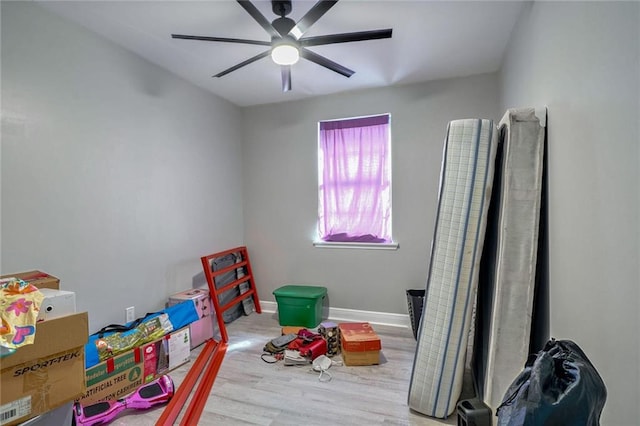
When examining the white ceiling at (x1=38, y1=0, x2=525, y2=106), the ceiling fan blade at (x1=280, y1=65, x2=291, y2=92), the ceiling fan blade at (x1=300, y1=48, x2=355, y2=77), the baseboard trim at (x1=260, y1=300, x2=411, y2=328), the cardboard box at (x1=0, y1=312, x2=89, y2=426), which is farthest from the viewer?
the baseboard trim at (x1=260, y1=300, x2=411, y2=328)

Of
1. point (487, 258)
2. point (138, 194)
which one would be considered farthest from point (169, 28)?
point (487, 258)

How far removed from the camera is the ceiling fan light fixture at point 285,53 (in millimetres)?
1959

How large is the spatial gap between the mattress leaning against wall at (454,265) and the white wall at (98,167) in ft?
7.48

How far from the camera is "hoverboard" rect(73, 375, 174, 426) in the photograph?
1674 mm

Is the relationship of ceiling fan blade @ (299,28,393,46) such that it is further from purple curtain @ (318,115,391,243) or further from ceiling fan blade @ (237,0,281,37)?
purple curtain @ (318,115,391,243)

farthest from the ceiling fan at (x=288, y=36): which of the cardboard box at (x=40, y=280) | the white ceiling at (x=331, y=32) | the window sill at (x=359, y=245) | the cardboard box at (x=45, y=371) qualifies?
the window sill at (x=359, y=245)

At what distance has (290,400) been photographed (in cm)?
196

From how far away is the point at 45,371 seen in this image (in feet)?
3.87

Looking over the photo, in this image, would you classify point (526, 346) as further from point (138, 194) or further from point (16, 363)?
point (138, 194)

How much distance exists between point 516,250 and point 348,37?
156cm

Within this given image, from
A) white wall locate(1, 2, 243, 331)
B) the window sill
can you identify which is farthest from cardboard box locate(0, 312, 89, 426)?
the window sill

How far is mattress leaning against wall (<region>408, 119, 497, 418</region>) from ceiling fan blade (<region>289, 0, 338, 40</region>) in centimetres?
98

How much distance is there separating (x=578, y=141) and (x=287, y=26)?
5.45ft

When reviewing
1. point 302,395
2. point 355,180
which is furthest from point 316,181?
point 302,395
